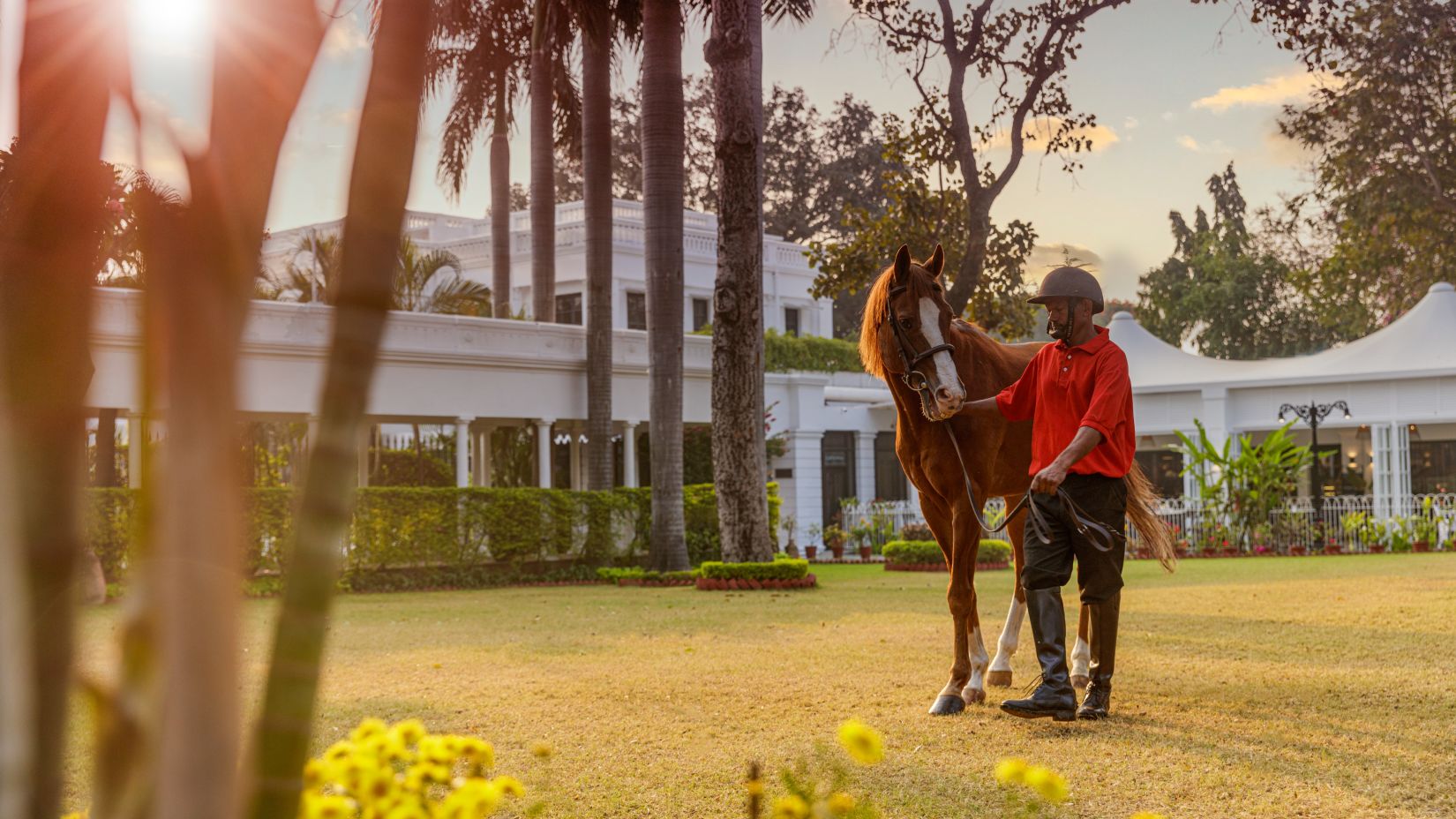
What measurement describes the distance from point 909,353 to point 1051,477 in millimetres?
948

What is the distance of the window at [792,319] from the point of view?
3997 centimetres

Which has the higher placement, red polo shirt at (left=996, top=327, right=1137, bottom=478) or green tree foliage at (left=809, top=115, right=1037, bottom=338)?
green tree foliage at (left=809, top=115, right=1037, bottom=338)

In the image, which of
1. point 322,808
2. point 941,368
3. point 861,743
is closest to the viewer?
point 322,808

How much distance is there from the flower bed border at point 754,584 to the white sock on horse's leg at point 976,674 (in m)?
9.45

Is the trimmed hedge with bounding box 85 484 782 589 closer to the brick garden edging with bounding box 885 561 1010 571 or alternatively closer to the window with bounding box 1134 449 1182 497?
the brick garden edging with bounding box 885 561 1010 571

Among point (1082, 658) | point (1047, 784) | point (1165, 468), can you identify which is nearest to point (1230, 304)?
point (1165, 468)

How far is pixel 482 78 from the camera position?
23.5 meters

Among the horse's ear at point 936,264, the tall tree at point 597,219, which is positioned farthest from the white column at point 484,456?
the horse's ear at point 936,264

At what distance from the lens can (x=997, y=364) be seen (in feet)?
24.4

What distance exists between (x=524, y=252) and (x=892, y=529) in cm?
1396

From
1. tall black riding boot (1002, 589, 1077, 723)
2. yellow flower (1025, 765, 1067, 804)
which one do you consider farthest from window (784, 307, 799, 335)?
yellow flower (1025, 765, 1067, 804)

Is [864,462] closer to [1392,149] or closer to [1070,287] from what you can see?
[1392,149]

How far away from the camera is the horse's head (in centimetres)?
625

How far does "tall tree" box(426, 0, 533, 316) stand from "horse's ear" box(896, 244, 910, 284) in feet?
52.0
